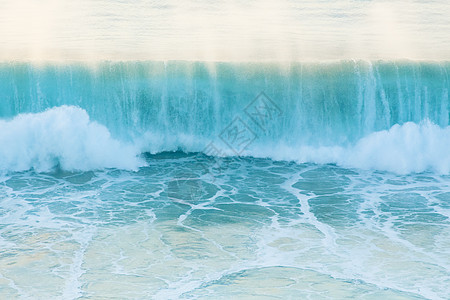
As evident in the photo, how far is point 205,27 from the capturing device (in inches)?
596

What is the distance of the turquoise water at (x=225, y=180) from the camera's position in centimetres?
723

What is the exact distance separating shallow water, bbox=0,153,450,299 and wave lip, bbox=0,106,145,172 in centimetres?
35

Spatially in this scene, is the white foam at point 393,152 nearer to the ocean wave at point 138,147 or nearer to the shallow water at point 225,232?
the ocean wave at point 138,147

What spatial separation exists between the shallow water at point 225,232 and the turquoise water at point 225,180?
3 cm

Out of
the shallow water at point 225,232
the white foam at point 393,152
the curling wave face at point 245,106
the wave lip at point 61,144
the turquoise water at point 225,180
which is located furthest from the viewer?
the curling wave face at point 245,106

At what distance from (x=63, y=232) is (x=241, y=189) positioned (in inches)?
126

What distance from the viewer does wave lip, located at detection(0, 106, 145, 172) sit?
38.3 ft

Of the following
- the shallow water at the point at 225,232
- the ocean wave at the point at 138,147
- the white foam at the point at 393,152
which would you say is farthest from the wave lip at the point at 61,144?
the white foam at the point at 393,152

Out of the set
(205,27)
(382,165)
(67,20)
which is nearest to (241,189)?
(382,165)

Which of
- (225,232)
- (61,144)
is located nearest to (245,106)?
(61,144)

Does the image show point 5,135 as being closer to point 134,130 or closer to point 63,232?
point 134,130

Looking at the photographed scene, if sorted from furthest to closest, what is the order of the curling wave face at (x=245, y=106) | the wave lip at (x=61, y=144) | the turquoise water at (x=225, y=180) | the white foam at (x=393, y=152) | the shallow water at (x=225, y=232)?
the curling wave face at (x=245, y=106) → the white foam at (x=393, y=152) → the wave lip at (x=61, y=144) → the turquoise water at (x=225, y=180) → the shallow water at (x=225, y=232)

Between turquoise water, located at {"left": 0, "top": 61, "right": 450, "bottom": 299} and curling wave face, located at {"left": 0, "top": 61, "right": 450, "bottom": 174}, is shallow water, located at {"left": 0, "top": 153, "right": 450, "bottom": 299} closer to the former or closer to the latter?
turquoise water, located at {"left": 0, "top": 61, "right": 450, "bottom": 299}

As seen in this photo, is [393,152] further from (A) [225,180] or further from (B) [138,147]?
(B) [138,147]
